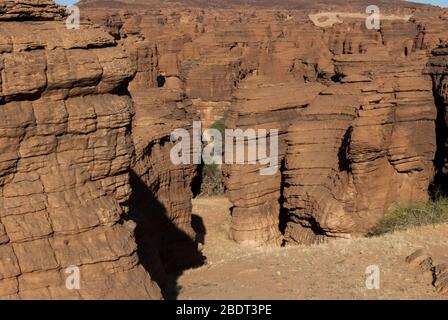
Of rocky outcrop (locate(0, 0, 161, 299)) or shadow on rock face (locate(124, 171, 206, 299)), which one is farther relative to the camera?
shadow on rock face (locate(124, 171, 206, 299))

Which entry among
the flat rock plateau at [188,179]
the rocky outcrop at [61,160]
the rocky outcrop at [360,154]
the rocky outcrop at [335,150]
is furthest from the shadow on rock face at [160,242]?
the rocky outcrop at [360,154]

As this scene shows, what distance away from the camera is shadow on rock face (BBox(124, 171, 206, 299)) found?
1236 cm

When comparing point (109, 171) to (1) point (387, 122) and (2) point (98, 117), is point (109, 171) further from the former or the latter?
(1) point (387, 122)

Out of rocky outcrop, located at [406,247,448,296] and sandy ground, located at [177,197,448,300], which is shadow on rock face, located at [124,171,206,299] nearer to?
sandy ground, located at [177,197,448,300]

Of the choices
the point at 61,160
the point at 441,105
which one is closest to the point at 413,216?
the point at 441,105

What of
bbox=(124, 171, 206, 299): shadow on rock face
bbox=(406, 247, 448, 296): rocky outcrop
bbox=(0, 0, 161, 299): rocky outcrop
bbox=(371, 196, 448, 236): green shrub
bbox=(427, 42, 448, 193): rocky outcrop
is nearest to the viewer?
bbox=(0, 0, 161, 299): rocky outcrop

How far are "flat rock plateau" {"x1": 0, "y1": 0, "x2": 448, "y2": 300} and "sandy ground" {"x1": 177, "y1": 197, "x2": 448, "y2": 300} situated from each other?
52mm

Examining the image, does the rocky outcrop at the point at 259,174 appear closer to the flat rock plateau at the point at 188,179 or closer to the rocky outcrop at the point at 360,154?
the flat rock plateau at the point at 188,179

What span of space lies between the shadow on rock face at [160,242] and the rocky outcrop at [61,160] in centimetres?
321

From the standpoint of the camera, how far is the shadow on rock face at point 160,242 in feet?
40.5

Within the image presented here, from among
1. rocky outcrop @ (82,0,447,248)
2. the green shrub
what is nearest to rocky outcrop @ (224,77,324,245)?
rocky outcrop @ (82,0,447,248)

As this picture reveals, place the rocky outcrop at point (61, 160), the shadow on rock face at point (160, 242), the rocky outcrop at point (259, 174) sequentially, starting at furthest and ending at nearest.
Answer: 1. the rocky outcrop at point (259, 174)
2. the shadow on rock face at point (160, 242)
3. the rocky outcrop at point (61, 160)

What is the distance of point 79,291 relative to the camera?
8.04m

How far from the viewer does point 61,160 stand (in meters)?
8.41
